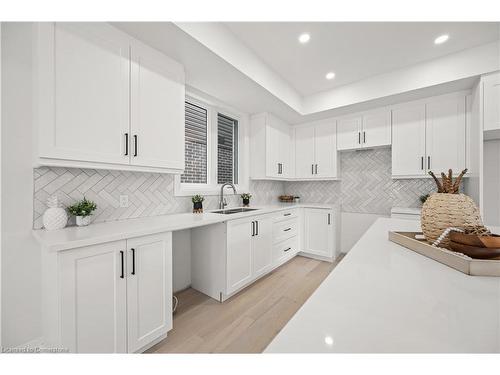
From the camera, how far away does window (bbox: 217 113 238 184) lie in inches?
119

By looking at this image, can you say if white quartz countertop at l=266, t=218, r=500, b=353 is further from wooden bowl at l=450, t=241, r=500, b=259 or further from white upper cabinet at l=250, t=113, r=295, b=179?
white upper cabinet at l=250, t=113, r=295, b=179

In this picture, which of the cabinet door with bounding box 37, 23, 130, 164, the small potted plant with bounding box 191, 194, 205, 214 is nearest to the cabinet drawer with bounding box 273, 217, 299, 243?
the small potted plant with bounding box 191, 194, 205, 214

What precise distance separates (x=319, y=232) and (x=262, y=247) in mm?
1269

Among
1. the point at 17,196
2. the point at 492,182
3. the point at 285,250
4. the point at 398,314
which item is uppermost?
the point at 492,182

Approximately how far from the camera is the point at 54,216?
136 centimetres

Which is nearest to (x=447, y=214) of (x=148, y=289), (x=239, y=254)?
(x=148, y=289)

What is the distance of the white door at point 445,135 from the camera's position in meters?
2.53

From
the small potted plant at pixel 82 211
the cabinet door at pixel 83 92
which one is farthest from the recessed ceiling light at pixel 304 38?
the small potted plant at pixel 82 211

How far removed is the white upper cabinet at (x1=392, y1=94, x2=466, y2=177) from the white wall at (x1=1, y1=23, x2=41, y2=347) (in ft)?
13.1

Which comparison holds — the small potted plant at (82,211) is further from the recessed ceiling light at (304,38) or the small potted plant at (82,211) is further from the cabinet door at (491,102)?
the cabinet door at (491,102)

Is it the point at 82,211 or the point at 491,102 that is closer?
the point at 82,211

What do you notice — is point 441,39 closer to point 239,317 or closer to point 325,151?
point 325,151

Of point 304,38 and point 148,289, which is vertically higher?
point 304,38

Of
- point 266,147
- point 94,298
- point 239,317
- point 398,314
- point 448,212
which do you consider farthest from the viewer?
point 266,147
